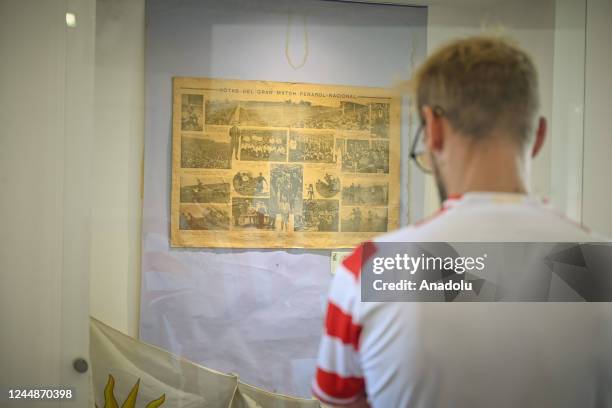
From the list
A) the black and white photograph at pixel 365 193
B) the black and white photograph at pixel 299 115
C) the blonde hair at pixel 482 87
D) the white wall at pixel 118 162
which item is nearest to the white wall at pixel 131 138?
the white wall at pixel 118 162

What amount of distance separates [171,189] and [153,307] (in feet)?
0.78

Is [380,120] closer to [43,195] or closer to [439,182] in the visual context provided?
[439,182]

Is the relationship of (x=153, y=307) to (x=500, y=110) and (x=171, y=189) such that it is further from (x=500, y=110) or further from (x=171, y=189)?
(x=500, y=110)

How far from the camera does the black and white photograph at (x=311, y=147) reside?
1.04m

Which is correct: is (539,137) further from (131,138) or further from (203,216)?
(131,138)

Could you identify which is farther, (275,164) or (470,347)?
(275,164)

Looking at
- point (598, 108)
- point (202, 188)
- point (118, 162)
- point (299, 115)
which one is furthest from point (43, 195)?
point (598, 108)

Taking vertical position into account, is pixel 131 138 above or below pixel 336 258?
above

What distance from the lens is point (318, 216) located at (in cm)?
104

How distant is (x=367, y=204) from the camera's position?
103 centimetres

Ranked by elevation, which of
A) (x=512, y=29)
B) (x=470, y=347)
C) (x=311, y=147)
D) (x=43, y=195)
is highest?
(x=512, y=29)

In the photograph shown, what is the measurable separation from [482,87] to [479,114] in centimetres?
4

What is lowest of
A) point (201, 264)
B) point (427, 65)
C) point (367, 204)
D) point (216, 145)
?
point (201, 264)

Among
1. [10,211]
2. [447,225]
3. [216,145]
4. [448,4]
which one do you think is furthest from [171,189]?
[448,4]
